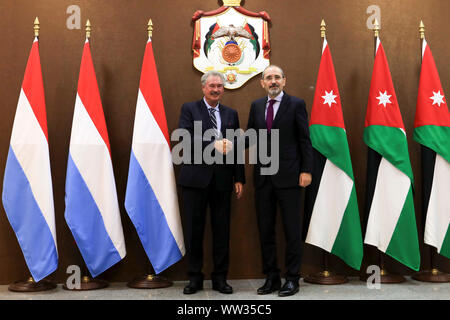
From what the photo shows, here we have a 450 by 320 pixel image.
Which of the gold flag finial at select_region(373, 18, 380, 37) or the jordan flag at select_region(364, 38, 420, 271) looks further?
the gold flag finial at select_region(373, 18, 380, 37)

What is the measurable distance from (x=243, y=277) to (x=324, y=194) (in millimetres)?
935

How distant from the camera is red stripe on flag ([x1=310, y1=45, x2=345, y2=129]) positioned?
365 centimetres

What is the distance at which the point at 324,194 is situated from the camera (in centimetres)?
364

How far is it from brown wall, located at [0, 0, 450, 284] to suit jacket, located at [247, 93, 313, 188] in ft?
2.15

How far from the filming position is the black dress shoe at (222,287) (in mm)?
3269

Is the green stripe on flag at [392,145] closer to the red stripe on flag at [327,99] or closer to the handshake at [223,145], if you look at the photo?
the red stripe on flag at [327,99]

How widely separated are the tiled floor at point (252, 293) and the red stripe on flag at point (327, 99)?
48.1 inches

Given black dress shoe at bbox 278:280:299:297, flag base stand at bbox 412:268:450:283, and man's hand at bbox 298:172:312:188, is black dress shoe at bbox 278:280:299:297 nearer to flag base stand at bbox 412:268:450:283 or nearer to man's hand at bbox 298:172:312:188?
man's hand at bbox 298:172:312:188

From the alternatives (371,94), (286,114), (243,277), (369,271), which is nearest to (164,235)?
(243,277)

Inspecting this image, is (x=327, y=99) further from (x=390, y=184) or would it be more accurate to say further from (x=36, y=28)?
(x=36, y=28)

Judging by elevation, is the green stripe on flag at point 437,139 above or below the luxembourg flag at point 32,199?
above

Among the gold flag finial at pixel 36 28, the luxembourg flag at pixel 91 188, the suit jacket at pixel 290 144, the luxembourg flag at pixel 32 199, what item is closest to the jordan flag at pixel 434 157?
the suit jacket at pixel 290 144

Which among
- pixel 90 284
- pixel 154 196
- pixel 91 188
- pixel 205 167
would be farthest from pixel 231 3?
pixel 90 284

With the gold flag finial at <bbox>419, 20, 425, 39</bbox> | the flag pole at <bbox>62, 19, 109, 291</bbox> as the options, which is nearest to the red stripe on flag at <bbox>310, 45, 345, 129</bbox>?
the gold flag finial at <bbox>419, 20, 425, 39</bbox>
